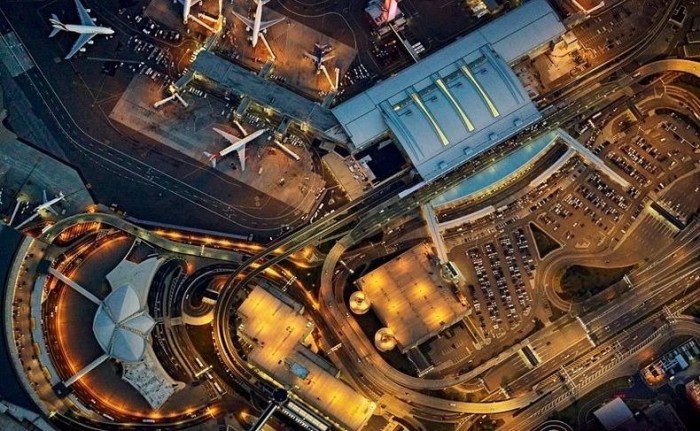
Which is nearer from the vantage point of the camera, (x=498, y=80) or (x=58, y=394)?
(x=58, y=394)

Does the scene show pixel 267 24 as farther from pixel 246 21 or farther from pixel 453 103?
pixel 453 103

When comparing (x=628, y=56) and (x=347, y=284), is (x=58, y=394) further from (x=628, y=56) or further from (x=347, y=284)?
(x=628, y=56)

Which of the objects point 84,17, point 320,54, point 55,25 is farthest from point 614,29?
point 55,25

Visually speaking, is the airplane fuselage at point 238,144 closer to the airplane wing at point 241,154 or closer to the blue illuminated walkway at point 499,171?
the airplane wing at point 241,154

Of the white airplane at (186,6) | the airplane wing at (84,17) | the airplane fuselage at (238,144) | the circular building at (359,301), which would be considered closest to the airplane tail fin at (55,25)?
the airplane wing at (84,17)

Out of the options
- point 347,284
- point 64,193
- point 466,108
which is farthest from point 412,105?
point 64,193

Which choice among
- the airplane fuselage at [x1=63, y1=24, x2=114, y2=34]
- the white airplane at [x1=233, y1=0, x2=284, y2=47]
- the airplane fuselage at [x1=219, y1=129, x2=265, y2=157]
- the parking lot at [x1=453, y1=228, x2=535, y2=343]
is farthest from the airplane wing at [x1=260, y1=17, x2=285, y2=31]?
the parking lot at [x1=453, y1=228, x2=535, y2=343]

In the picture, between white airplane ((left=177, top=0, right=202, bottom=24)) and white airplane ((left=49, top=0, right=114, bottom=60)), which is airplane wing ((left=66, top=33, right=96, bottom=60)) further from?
white airplane ((left=177, top=0, right=202, bottom=24))
